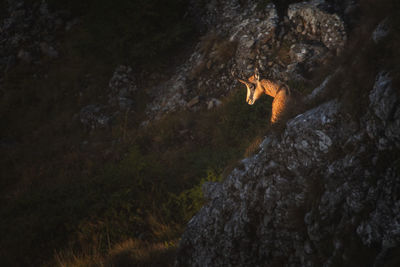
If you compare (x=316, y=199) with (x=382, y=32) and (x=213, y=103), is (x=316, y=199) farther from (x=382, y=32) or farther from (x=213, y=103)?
(x=213, y=103)

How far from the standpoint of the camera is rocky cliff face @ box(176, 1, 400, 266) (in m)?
1.96

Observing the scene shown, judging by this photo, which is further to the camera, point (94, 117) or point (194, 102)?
point (94, 117)

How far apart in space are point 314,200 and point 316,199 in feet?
0.10

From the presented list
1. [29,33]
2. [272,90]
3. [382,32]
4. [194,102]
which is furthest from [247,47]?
[29,33]

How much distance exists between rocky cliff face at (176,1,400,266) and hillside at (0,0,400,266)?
0.01 m

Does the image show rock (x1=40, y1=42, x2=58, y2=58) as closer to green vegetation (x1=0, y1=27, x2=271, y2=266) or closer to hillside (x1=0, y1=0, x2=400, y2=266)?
hillside (x1=0, y1=0, x2=400, y2=266)

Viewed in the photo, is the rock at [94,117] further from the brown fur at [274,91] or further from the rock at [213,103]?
the brown fur at [274,91]

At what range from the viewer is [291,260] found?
2.63 meters

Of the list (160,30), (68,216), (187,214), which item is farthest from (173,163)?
(160,30)

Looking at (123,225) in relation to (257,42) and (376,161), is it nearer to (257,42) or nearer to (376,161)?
(376,161)

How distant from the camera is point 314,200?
2.56m

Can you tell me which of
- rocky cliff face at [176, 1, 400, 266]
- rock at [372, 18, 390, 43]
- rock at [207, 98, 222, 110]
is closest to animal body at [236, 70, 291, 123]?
rocky cliff face at [176, 1, 400, 266]

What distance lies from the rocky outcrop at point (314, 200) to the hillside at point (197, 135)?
14 millimetres

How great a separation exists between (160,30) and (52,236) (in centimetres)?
1149
